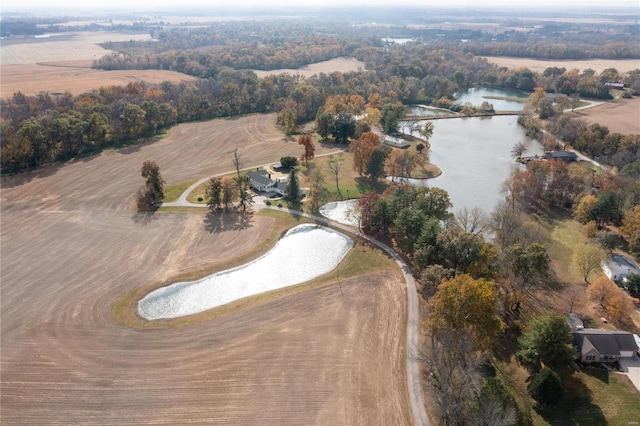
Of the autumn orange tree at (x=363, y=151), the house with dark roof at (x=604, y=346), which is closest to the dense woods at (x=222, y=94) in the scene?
the autumn orange tree at (x=363, y=151)

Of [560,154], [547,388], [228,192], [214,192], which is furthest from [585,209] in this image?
[214,192]

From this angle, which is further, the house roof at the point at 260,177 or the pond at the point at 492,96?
the pond at the point at 492,96

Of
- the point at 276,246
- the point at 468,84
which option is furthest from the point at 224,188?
the point at 468,84

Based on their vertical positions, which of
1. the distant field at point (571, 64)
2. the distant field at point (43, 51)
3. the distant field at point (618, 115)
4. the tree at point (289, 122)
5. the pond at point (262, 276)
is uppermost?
the distant field at point (43, 51)

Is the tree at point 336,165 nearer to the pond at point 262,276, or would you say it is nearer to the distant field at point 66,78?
the pond at point 262,276

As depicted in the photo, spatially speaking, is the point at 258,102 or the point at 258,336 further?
the point at 258,102

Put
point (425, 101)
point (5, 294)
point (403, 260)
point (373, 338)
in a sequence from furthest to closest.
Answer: point (425, 101) < point (403, 260) < point (5, 294) < point (373, 338)

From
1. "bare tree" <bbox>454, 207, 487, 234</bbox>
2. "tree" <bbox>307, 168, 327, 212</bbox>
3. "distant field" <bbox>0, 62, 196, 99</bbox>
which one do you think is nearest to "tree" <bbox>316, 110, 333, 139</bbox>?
"tree" <bbox>307, 168, 327, 212</bbox>

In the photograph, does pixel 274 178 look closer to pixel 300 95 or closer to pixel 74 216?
pixel 74 216
